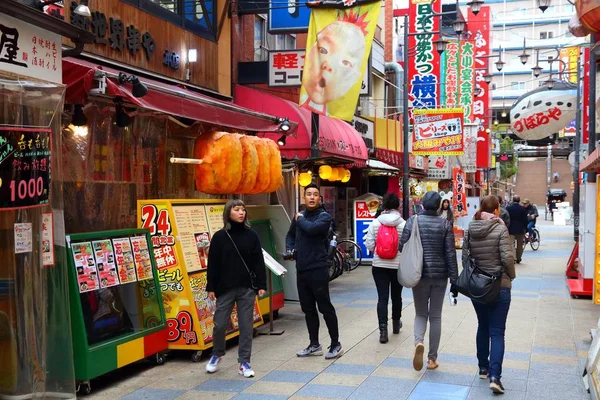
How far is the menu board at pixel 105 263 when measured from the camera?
741 cm

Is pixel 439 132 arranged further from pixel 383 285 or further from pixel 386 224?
pixel 383 285

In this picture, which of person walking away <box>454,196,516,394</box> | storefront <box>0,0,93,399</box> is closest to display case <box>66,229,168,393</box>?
storefront <box>0,0,93,399</box>

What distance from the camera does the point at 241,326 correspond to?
7637 millimetres

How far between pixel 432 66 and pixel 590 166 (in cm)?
1598

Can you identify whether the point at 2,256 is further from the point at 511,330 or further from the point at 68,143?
the point at 511,330

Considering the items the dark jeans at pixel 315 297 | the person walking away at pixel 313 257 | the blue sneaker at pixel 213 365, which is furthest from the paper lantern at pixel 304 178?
the blue sneaker at pixel 213 365

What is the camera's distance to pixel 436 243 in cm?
774

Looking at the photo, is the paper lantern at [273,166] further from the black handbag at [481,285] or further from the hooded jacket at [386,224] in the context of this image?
the black handbag at [481,285]

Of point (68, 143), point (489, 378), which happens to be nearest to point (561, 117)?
point (489, 378)

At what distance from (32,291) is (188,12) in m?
7.27

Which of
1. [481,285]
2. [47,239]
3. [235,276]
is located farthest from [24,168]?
[481,285]

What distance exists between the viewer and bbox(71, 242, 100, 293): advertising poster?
7.09 metres

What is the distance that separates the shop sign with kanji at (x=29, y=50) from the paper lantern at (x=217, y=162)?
3.14 metres

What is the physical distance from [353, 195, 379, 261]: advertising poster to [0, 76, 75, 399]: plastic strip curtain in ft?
45.6
